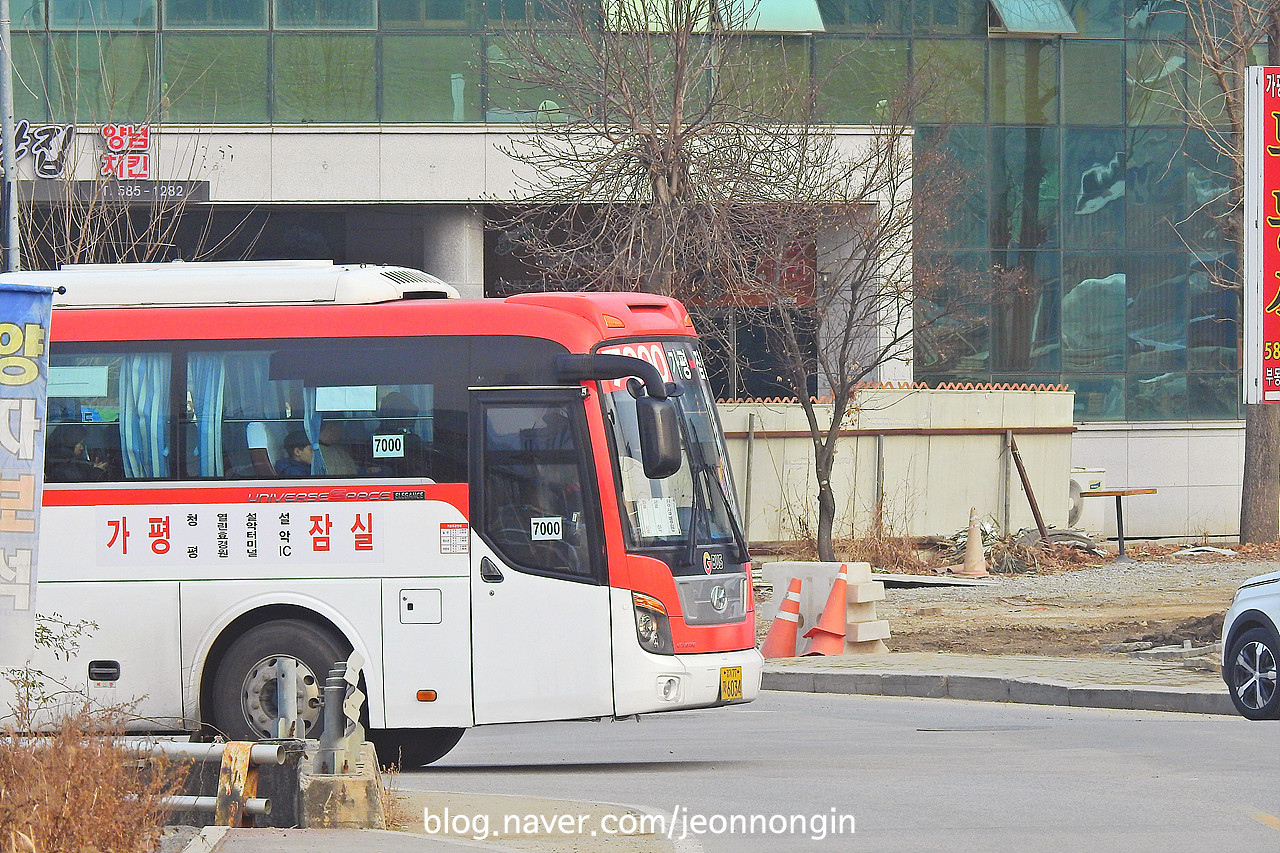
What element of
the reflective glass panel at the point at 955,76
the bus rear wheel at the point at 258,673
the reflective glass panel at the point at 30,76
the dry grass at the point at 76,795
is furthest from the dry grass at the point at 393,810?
the reflective glass panel at the point at 955,76

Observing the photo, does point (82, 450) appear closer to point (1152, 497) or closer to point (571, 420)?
point (571, 420)

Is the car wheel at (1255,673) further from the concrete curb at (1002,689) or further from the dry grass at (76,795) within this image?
the dry grass at (76,795)

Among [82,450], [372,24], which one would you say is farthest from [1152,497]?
[82,450]

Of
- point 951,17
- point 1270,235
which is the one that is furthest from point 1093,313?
point 1270,235

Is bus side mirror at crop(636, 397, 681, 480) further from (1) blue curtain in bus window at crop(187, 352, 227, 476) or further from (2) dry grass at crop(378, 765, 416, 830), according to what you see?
(1) blue curtain in bus window at crop(187, 352, 227, 476)

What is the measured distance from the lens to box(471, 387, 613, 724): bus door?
35.1ft

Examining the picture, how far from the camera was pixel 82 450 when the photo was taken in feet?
36.2

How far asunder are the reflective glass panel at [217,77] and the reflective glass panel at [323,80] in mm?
369

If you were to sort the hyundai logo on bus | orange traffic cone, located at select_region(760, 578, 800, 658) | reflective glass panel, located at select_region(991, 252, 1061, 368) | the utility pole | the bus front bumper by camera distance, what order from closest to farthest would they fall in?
the bus front bumper < the hyundai logo on bus < orange traffic cone, located at select_region(760, 578, 800, 658) < the utility pole < reflective glass panel, located at select_region(991, 252, 1061, 368)

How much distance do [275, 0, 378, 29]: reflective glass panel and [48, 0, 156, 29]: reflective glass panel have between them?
2.32m

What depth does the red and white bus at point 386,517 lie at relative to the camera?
1073cm

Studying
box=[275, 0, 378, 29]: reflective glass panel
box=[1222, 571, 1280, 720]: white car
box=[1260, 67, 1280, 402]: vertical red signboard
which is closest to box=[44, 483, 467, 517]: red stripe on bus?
box=[1222, 571, 1280, 720]: white car

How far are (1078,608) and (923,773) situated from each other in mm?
10861

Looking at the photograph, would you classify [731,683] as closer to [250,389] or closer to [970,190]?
[250,389]
